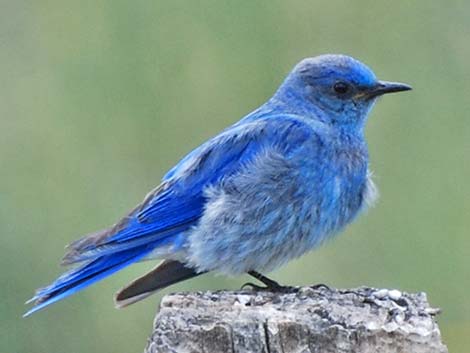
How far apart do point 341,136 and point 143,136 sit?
4.76 ft

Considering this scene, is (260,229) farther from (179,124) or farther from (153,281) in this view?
(179,124)

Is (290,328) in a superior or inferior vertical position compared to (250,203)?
inferior

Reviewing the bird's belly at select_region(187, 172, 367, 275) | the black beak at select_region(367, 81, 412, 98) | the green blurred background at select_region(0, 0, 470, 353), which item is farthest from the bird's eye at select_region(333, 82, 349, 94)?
the green blurred background at select_region(0, 0, 470, 353)

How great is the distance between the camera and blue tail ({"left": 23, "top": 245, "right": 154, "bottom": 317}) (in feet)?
17.9

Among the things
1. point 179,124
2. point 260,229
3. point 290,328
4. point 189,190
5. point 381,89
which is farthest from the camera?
point 179,124

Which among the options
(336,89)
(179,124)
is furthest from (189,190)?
(179,124)

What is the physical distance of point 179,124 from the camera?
7.41m

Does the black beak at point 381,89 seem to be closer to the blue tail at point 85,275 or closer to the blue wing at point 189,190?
the blue wing at point 189,190

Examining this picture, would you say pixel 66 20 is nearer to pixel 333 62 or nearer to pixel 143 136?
pixel 143 136

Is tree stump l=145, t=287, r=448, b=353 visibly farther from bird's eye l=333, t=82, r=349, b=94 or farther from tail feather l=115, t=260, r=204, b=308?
bird's eye l=333, t=82, r=349, b=94

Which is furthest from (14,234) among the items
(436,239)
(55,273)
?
(436,239)

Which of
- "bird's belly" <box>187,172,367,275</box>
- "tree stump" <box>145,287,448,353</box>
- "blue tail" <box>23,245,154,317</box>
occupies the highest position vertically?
"bird's belly" <box>187,172,367,275</box>

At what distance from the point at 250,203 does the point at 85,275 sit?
0.75 metres

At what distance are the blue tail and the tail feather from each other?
0.44ft
